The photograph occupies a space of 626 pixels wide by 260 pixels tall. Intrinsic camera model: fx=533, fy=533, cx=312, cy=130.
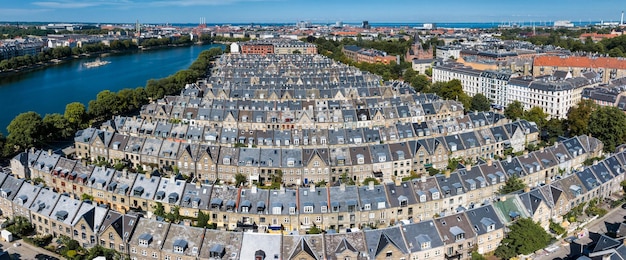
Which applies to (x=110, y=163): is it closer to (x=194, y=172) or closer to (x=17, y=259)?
(x=194, y=172)

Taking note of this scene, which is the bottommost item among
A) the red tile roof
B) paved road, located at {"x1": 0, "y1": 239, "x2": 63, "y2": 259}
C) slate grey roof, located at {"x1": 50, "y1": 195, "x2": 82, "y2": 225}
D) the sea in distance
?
paved road, located at {"x1": 0, "y1": 239, "x2": 63, "y2": 259}

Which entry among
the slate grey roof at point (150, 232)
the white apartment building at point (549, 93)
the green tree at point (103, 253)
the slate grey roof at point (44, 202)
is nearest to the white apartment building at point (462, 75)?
the white apartment building at point (549, 93)

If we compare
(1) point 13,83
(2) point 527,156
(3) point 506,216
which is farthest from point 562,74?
(1) point 13,83

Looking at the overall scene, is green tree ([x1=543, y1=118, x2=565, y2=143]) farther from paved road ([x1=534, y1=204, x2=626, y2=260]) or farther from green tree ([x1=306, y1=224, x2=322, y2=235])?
green tree ([x1=306, y1=224, x2=322, y2=235])

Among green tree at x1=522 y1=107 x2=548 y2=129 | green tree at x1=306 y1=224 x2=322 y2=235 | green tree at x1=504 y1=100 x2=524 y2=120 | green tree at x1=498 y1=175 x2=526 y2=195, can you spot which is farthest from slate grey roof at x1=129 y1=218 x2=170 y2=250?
green tree at x1=504 y1=100 x2=524 y2=120

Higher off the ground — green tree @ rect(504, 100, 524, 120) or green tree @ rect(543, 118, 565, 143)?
green tree @ rect(504, 100, 524, 120)

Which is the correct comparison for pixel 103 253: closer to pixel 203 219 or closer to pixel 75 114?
pixel 203 219
